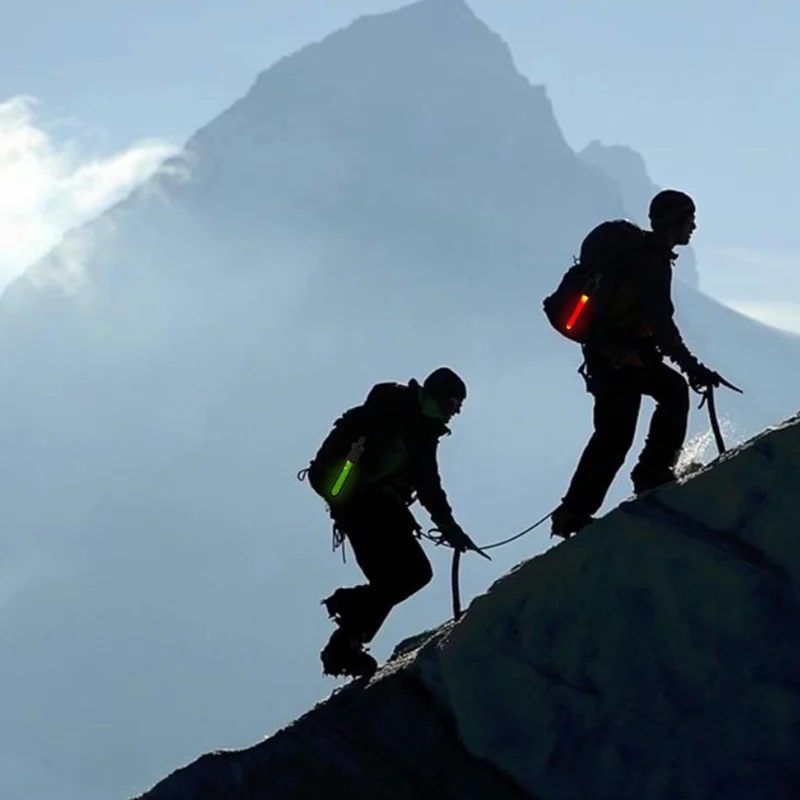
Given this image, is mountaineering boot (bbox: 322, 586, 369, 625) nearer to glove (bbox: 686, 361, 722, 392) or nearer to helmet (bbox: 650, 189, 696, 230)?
glove (bbox: 686, 361, 722, 392)

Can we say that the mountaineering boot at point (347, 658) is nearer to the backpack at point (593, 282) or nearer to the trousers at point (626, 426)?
the trousers at point (626, 426)

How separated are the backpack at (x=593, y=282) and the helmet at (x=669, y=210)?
16cm

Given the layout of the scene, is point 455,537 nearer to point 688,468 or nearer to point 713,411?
point 713,411

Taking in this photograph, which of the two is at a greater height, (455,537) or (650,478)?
(455,537)

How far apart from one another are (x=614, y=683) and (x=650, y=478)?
6.61 ft

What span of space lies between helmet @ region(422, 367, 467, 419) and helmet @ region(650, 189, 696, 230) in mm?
1763

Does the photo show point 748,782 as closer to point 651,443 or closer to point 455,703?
point 455,703

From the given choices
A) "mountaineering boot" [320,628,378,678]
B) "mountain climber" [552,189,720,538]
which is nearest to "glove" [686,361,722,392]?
"mountain climber" [552,189,720,538]

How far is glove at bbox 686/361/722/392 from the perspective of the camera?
906cm

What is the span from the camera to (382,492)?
9477 millimetres

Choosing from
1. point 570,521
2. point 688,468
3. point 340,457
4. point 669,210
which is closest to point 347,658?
point 340,457

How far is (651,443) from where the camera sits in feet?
31.7

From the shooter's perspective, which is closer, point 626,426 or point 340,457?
point 340,457

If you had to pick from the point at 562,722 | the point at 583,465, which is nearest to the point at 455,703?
the point at 562,722
